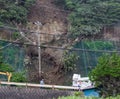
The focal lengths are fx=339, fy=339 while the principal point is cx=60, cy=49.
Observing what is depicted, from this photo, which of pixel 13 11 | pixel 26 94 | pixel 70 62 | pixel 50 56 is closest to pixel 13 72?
pixel 50 56

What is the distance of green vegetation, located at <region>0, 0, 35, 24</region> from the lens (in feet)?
71.1

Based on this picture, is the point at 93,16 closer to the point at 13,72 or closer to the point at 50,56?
the point at 50,56

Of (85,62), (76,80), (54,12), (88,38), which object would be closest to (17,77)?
(76,80)

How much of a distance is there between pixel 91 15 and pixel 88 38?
61.3 inches

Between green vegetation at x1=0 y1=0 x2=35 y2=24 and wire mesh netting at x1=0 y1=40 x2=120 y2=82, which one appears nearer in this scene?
wire mesh netting at x1=0 y1=40 x2=120 y2=82

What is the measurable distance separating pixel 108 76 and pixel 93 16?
10643mm

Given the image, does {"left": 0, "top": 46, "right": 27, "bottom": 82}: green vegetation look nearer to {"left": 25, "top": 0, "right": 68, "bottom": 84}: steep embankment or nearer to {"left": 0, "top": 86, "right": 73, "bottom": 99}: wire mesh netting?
{"left": 25, "top": 0, "right": 68, "bottom": 84}: steep embankment

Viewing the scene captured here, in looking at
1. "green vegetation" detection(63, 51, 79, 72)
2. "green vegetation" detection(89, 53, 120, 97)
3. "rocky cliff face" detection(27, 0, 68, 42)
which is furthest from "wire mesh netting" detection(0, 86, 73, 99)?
"rocky cliff face" detection(27, 0, 68, 42)

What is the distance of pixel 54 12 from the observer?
82.1 ft

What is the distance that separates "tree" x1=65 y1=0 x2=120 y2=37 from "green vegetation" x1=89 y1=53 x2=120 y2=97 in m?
9.55

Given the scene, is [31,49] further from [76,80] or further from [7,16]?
[76,80]

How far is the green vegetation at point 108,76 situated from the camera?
1251 centimetres

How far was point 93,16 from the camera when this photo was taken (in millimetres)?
22781

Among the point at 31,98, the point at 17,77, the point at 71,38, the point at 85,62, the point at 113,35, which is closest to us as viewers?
the point at 31,98
